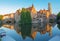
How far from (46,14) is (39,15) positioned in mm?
913

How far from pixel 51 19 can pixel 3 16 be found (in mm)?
5269

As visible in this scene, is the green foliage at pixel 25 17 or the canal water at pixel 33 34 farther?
the green foliage at pixel 25 17

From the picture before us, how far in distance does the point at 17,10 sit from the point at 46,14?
336 cm

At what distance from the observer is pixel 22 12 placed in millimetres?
19266

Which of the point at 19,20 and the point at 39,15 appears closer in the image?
the point at 19,20

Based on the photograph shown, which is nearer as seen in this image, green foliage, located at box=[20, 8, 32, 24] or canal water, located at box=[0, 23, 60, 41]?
canal water, located at box=[0, 23, 60, 41]

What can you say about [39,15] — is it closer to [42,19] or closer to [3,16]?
[42,19]

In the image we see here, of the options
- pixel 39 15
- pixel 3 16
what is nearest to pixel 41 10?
pixel 39 15

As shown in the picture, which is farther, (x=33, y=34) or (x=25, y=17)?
(x=25, y=17)

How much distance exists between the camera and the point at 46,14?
2142 cm

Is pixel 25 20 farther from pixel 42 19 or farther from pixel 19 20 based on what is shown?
pixel 42 19

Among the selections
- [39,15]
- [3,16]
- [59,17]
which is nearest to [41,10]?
[39,15]

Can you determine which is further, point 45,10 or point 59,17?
point 45,10

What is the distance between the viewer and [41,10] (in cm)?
2097
